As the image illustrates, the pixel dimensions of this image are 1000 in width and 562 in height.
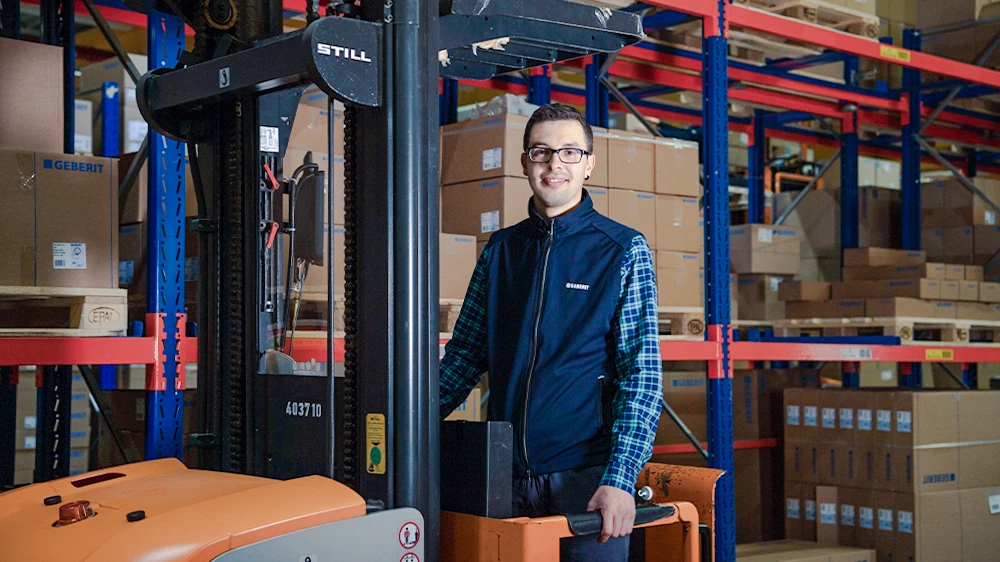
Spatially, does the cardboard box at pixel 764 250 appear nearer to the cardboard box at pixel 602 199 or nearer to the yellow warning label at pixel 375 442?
the cardboard box at pixel 602 199

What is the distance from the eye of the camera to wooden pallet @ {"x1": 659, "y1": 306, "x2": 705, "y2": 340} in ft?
20.3

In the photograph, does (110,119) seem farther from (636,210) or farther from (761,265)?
(761,265)

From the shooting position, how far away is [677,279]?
6285 millimetres

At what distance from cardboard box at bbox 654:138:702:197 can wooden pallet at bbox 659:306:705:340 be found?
2.15 feet

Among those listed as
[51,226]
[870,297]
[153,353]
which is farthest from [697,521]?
[870,297]

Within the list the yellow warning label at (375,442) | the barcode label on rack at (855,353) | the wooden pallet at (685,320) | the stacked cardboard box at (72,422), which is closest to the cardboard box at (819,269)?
the barcode label on rack at (855,353)

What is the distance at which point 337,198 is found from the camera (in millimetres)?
5219

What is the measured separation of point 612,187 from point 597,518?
3595mm

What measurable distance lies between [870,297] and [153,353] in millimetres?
5345

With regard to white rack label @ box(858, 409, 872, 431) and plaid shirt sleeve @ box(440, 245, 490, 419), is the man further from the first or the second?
white rack label @ box(858, 409, 872, 431)

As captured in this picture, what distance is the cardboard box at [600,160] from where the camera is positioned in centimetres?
603

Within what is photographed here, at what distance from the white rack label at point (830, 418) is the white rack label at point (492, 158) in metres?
3.01

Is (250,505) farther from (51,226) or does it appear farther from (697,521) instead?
(51,226)

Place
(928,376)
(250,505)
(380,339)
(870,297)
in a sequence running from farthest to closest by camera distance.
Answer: (928,376)
(870,297)
(380,339)
(250,505)
